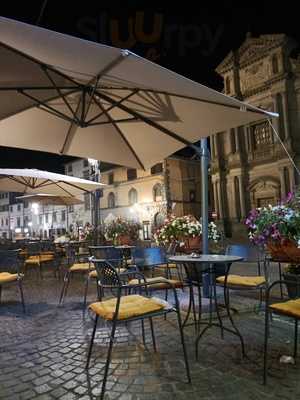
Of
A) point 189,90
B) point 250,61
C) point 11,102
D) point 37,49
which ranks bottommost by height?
point 189,90

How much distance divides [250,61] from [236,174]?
307 inches

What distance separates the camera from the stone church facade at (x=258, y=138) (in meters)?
19.8

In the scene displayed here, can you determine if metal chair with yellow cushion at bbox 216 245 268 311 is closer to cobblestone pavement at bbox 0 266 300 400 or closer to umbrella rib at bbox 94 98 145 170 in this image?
cobblestone pavement at bbox 0 266 300 400

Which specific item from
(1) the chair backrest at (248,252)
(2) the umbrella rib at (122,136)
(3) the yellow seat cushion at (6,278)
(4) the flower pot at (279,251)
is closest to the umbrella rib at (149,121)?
(2) the umbrella rib at (122,136)

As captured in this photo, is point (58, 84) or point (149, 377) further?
point (58, 84)

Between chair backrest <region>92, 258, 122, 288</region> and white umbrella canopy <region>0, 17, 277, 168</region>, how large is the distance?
1.73 meters

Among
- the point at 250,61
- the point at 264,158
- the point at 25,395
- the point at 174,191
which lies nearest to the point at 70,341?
the point at 25,395

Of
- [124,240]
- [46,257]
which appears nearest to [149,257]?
[124,240]

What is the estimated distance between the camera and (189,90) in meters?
3.08

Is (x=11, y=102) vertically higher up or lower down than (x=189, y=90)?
higher up

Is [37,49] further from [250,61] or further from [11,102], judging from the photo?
[250,61]

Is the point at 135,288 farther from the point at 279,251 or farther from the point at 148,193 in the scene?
the point at 148,193

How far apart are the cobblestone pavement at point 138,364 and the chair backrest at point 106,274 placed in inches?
29.0

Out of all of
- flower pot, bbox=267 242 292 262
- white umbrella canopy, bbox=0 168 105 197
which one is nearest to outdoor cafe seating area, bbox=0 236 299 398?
flower pot, bbox=267 242 292 262
